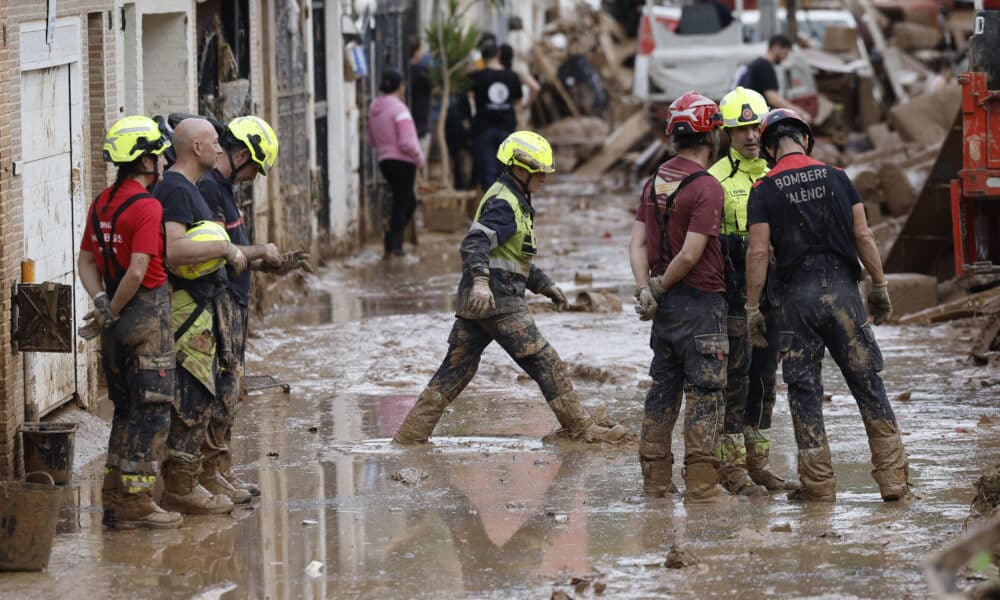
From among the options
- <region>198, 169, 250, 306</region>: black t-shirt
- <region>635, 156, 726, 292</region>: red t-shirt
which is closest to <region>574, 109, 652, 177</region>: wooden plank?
<region>635, 156, 726, 292</region>: red t-shirt

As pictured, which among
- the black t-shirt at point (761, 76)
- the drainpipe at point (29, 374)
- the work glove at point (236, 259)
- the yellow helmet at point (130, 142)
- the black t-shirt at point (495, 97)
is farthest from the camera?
the black t-shirt at point (495, 97)

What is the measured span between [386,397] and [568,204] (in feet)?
41.2

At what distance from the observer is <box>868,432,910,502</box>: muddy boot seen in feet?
23.7

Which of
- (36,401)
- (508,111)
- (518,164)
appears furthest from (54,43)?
(508,111)

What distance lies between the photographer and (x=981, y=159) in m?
10.4

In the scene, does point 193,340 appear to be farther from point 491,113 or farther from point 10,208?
point 491,113

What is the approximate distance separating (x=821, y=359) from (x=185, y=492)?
295 centimetres

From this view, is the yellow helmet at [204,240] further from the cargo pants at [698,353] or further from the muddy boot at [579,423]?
the muddy boot at [579,423]

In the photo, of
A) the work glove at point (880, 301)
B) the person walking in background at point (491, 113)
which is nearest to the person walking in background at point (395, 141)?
the person walking in background at point (491, 113)

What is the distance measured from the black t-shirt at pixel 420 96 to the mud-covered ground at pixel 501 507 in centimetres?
877

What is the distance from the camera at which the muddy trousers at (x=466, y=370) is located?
28.4 ft

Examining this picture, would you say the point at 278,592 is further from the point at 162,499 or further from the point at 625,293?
the point at 625,293

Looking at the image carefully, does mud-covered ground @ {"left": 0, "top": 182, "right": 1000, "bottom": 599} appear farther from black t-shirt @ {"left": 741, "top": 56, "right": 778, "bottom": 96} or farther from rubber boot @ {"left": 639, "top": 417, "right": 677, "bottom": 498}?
black t-shirt @ {"left": 741, "top": 56, "right": 778, "bottom": 96}

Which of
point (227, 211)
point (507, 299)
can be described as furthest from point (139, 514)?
point (507, 299)
